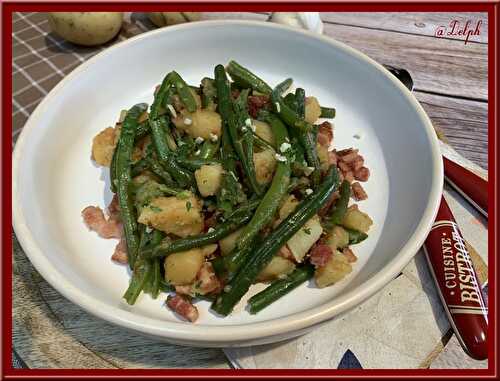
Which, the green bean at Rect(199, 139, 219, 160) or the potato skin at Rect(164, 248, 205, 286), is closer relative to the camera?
the potato skin at Rect(164, 248, 205, 286)

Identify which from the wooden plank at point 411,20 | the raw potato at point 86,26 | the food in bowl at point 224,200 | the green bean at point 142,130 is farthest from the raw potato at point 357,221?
the raw potato at point 86,26

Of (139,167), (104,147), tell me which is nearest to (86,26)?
(104,147)

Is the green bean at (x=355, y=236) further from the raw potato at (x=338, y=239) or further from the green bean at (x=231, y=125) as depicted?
the green bean at (x=231, y=125)

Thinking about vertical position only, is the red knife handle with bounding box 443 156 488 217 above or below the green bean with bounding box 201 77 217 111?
below

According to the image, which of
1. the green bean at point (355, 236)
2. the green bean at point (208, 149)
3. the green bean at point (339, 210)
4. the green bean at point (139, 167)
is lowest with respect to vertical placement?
the green bean at point (355, 236)

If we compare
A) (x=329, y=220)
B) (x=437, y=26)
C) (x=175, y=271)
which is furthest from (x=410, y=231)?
(x=437, y=26)

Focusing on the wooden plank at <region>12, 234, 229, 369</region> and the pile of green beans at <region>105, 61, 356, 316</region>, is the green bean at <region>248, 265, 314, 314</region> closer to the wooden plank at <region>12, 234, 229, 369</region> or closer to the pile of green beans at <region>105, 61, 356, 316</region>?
the pile of green beans at <region>105, 61, 356, 316</region>

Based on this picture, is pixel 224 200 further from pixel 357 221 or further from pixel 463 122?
pixel 463 122
